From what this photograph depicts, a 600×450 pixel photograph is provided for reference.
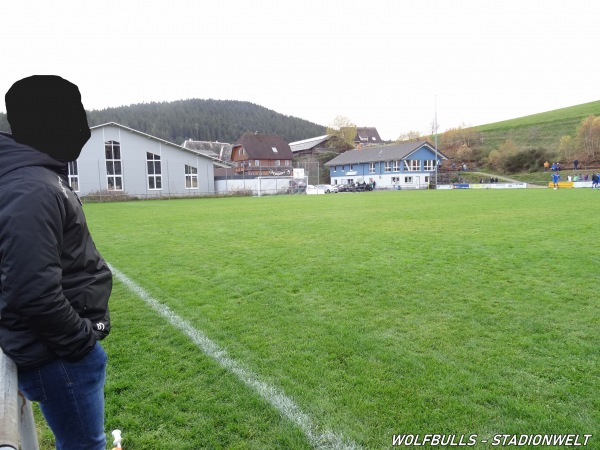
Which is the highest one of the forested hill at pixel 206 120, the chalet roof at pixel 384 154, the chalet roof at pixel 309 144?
the forested hill at pixel 206 120

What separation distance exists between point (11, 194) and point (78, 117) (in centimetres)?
45

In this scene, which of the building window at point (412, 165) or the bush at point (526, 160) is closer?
the bush at point (526, 160)

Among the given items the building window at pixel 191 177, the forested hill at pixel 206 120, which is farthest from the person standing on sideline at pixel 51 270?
the forested hill at pixel 206 120

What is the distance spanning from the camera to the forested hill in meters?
106

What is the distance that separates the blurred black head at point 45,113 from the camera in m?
1.62

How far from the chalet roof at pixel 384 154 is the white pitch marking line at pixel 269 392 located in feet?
193

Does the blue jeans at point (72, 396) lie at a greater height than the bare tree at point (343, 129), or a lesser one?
lesser

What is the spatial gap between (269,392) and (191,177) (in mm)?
40975

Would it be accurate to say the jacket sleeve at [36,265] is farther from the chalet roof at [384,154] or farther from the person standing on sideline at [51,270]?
the chalet roof at [384,154]

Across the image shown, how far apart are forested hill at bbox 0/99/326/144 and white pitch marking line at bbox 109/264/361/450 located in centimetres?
9838

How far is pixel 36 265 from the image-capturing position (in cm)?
148

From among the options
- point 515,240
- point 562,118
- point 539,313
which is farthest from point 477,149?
point 539,313

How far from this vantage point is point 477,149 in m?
74.8

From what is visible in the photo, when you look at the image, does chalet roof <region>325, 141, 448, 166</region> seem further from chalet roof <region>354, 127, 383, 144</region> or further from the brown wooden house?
chalet roof <region>354, 127, 383, 144</region>
